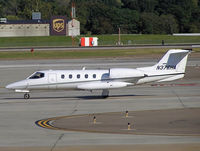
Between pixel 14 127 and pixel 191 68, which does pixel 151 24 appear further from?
pixel 14 127

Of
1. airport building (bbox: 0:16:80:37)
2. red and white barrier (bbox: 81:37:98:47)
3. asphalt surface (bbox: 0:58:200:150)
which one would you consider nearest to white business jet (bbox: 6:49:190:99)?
asphalt surface (bbox: 0:58:200:150)

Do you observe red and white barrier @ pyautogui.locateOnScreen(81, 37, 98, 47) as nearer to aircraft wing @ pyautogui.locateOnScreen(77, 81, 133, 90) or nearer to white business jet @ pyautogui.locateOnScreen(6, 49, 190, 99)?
white business jet @ pyautogui.locateOnScreen(6, 49, 190, 99)

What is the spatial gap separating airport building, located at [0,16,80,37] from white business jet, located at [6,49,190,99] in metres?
87.7

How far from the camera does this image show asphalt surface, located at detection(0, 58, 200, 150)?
19844mm

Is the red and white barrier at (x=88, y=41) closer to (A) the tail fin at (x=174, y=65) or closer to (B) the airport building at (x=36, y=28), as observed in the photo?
(B) the airport building at (x=36, y=28)

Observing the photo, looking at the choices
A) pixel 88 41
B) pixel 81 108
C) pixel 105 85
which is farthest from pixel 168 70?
pixel 88 41

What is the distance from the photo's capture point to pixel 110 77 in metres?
32.6

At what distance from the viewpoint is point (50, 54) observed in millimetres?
76875

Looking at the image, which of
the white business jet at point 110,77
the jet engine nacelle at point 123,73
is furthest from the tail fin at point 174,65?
the jet engine nacelle at point 123,73

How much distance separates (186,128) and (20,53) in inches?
2372

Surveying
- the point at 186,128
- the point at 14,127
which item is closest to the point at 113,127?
the point at 186,128

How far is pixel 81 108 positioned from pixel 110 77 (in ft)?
14.5

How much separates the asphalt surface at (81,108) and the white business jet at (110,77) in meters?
0.98

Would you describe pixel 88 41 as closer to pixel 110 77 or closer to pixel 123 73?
pixel 110 77
